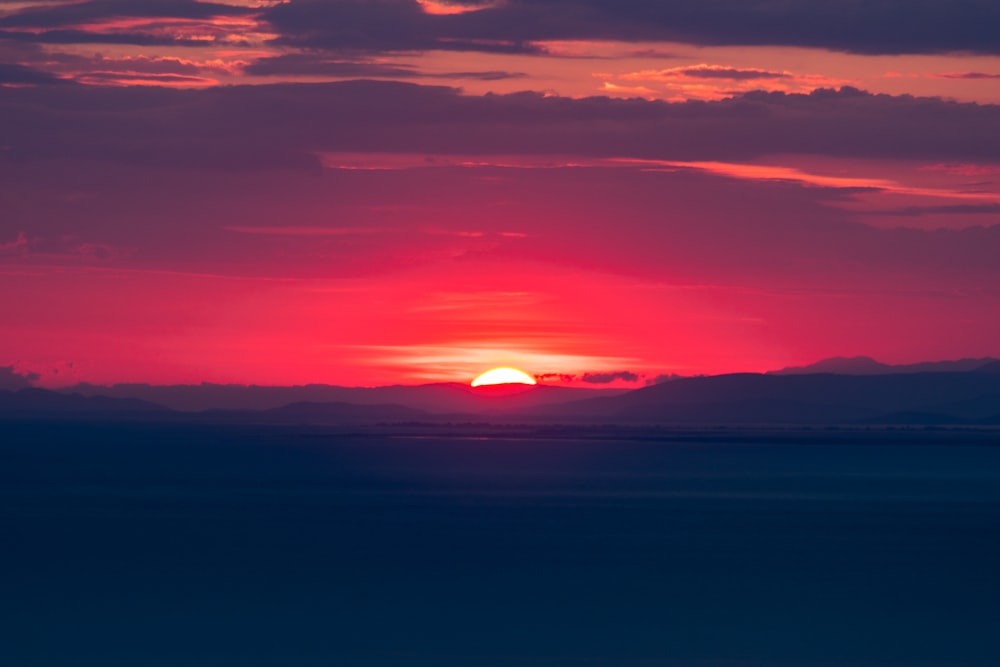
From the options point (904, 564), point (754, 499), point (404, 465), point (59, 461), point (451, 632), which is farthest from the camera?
point (59, 461)

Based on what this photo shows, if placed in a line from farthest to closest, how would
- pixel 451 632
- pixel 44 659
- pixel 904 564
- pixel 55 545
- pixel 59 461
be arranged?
pixel 59 461
pixel 55 545
pixel 904 564
pixel 451 632
pixel 44 659

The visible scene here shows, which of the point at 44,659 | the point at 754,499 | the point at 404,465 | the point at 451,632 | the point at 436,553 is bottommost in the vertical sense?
the point at 44,659

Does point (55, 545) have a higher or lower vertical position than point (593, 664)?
higher

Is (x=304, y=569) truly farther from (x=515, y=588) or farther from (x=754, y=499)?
(x=754, y=499)

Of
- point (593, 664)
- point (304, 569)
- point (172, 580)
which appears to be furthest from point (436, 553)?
point (593, 664)

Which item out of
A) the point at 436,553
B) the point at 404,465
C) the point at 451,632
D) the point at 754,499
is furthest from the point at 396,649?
the point at 404,465

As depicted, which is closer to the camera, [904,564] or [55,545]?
[904,564]

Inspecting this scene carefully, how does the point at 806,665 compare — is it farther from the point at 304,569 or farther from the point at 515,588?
the point at 304,569
